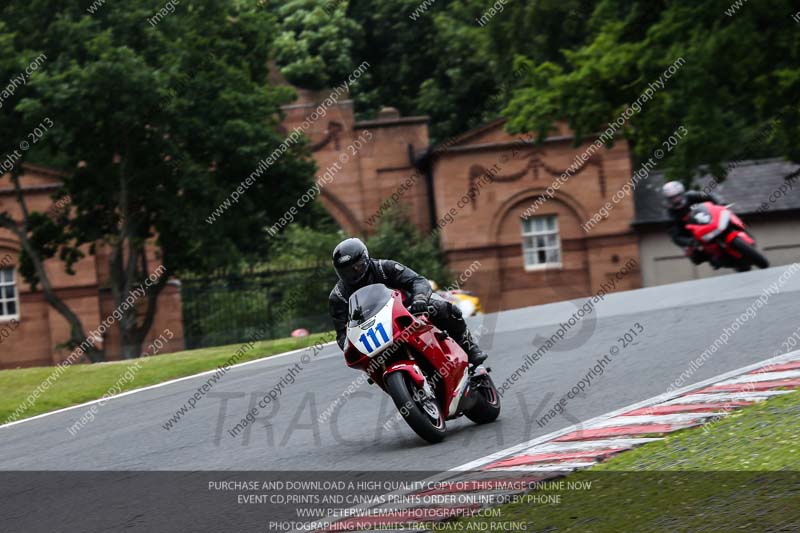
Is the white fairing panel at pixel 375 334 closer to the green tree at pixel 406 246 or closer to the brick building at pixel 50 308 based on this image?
the green tree at pixel 406 246

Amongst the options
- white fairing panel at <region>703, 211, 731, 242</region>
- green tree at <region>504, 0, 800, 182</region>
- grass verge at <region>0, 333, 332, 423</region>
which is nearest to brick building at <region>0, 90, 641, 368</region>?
A: green tree at <region>504, 0, 800, 182</region>

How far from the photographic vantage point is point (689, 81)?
25359 millimetres

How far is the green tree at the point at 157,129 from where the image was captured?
2605 centimetres

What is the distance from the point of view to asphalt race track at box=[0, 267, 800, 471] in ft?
30.1

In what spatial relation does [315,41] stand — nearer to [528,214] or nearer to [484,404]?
[528,214]

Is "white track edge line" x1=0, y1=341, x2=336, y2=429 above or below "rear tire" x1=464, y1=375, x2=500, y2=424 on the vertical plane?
above

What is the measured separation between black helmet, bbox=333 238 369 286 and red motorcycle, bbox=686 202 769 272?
10855mm

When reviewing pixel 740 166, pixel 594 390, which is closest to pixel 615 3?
pixel 740 166

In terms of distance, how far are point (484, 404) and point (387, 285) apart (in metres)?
1.21

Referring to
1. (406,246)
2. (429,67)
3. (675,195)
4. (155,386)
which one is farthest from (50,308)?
(155,386)

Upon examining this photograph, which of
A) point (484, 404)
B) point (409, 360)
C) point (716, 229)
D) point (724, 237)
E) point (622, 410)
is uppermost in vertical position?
point (716, 229)

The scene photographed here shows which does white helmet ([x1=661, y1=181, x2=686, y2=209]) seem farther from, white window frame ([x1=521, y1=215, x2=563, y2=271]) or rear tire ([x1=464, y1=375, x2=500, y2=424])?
white window frame ([x1=521, y1=215, x2=563, y2=271])

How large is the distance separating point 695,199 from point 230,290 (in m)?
15.6

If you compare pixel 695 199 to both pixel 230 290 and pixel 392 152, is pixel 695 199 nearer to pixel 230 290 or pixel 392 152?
pixel 230 290
